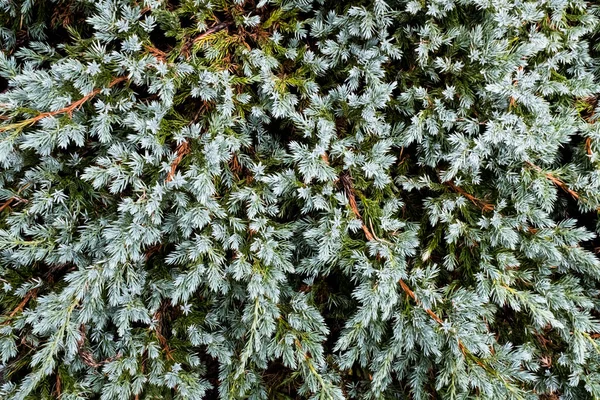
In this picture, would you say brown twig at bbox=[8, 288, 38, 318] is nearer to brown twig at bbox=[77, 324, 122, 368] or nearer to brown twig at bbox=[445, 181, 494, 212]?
brown twig at bbox=[77, 324, 122, 368]

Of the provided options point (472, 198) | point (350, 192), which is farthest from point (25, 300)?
point (472, 198)

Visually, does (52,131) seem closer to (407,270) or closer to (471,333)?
(407,270)

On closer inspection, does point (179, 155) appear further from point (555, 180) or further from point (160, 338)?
point (555, 180)

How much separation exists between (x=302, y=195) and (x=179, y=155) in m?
0.60

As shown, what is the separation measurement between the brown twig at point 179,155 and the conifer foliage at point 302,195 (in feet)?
0.04

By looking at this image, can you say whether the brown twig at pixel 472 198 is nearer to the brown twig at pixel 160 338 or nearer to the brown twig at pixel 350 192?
the brown twig at pixel 350 192

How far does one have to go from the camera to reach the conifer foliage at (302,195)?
1.99 meters

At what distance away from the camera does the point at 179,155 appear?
204 cm

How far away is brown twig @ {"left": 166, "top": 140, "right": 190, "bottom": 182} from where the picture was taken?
196 centimetres

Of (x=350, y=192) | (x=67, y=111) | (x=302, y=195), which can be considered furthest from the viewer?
(x=350, y=192)

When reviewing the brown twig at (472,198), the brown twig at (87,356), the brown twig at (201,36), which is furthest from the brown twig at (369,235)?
the brown twig at (87,356)

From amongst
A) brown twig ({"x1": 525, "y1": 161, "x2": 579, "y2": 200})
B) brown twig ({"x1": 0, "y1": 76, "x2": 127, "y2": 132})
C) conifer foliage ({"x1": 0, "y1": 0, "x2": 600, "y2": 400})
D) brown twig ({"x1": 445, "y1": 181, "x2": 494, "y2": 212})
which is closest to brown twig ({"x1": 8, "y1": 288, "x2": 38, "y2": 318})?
conifer foliage ({"x1": 0, "y1": 0, "x2": 600, "y2": 400})

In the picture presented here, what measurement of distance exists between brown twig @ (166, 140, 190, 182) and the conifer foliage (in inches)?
0.5

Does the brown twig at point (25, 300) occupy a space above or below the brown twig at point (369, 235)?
below
